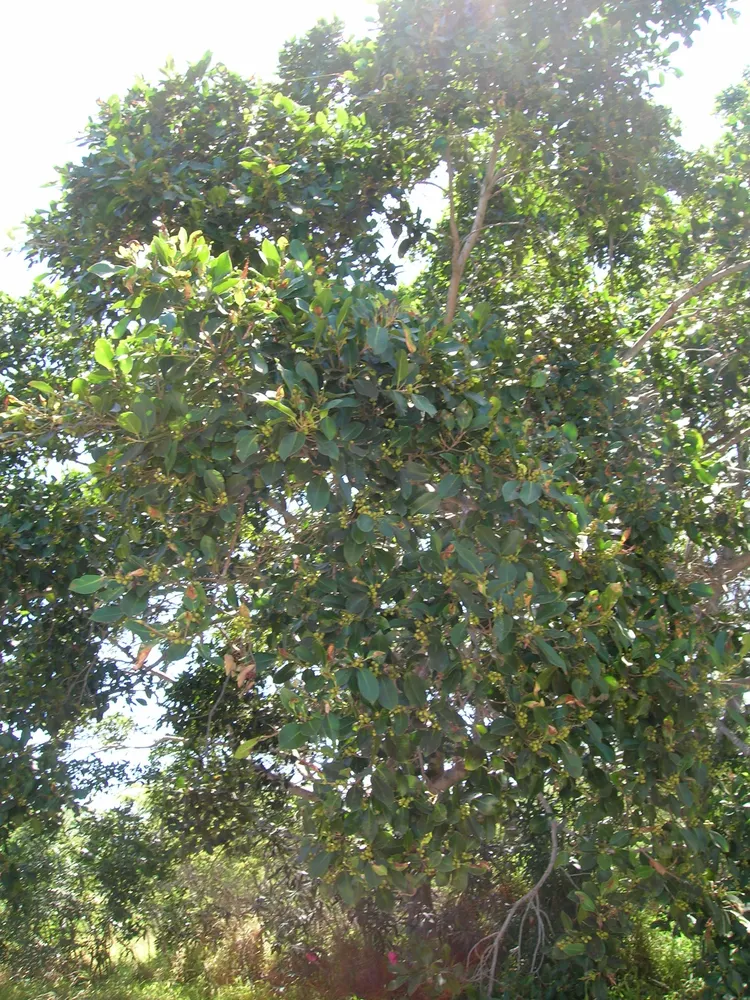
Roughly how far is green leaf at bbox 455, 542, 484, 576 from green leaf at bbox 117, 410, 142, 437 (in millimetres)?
1073

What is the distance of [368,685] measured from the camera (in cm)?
278

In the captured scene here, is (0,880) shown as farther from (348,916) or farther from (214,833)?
(348,916)

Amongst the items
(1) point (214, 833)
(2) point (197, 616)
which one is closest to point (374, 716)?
(2) point (197, 616)

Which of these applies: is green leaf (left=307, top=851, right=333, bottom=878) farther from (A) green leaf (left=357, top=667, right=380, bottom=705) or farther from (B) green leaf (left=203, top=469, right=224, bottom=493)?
(B) green leaf (left=203, top=469, right=224, bottom=493)

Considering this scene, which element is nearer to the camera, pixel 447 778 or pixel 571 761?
pixel 571 761

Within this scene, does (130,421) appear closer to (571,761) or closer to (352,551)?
(352,551)

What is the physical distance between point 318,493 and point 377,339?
1.71 feet

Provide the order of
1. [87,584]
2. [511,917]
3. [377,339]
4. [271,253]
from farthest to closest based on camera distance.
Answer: [511,917] → [271,253] → [377,339] → [87,584]

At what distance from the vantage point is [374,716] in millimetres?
3008

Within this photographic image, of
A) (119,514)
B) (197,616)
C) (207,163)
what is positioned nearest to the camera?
(197,616)

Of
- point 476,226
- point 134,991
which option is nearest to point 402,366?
point 476,226

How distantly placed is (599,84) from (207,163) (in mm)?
2082

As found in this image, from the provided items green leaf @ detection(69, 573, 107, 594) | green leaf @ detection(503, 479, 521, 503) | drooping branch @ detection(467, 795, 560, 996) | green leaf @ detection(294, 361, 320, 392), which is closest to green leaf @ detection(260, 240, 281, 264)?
green leaf @ detection(294, 361, 320, 392)

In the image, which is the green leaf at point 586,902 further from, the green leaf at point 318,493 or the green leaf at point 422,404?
the green leaf at point 422,404
